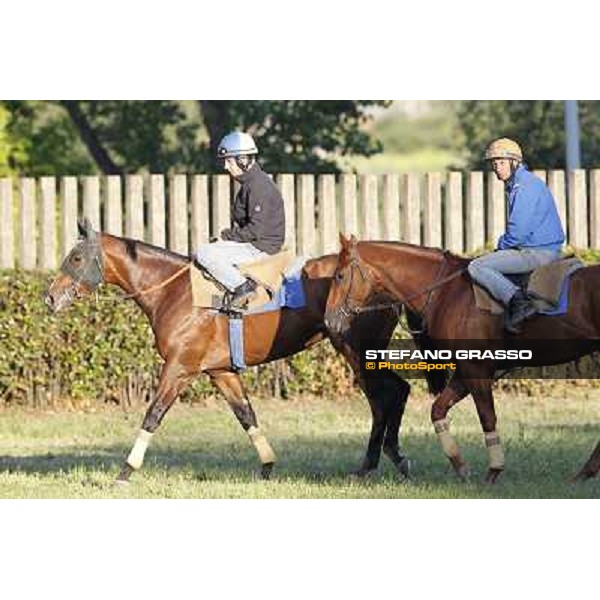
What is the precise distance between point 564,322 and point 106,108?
13.5 metres

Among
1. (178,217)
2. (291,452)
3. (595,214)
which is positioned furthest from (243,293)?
(595,214)

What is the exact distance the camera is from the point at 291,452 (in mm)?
16828

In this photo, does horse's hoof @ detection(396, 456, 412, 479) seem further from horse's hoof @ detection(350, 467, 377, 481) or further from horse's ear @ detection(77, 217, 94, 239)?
horse's ear @ detection(77, 217, 94, 239)

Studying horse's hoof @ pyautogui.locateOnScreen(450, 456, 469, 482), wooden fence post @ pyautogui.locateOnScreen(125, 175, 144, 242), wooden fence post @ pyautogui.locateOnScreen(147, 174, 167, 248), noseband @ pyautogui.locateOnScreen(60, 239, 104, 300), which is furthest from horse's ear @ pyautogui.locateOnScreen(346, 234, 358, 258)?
wooden fence post @ pyautogui.locateOnScreen(125, 175, 144, 242)

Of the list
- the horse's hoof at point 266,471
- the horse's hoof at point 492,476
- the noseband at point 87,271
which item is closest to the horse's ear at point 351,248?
the horse's hoof at point 266,471

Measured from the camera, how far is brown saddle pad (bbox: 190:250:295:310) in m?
15.1

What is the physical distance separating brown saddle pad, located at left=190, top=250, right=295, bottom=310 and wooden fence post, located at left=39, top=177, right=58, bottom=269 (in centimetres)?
627

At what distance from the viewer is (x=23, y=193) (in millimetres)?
21328

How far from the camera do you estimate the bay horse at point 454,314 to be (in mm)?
14312

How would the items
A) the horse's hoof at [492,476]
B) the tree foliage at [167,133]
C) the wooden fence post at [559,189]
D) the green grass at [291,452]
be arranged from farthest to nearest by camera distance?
the tree foliage at [167,133] < the wooden fence post at [559,189] < the horse's hoof at [492,476] < the green grass at [291,452]

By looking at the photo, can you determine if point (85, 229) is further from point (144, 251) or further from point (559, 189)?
point (559, 189)

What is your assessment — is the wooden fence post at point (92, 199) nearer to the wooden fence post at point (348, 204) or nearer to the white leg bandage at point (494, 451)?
the wooden fence post at point (348, 204)

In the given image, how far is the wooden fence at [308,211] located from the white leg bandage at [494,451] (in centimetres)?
714

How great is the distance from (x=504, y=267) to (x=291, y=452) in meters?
3.49
